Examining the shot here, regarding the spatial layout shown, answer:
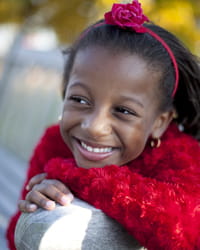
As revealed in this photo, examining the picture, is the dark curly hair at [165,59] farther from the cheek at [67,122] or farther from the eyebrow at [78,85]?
the cheek at [67,122]

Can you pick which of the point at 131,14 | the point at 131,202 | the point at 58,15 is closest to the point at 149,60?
the point at 131,14

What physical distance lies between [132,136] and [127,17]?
0.48 m

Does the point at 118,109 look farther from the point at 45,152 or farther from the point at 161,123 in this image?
the point at 45,152

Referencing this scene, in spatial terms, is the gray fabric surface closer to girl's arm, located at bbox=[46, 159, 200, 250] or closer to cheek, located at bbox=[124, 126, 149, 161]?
girl's arm, located at bbox=[46, 159, 200, 250]

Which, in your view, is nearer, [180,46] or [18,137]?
[180,46]

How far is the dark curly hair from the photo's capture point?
57.4 inches

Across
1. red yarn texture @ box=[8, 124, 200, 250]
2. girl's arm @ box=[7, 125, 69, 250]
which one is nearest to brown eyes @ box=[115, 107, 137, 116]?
red yarn texture @ box=[8, 124, 200, 250]

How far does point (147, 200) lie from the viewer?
41.9 inches

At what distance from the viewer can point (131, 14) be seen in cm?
149

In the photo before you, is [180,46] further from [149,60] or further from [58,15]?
[58,15]

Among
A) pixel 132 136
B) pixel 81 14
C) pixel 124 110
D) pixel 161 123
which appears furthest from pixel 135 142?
pixel 81 14

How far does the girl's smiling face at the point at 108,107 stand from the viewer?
4.43ft

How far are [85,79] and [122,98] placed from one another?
0.16 meters

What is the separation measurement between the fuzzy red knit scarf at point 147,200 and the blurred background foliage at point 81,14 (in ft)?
13.8
